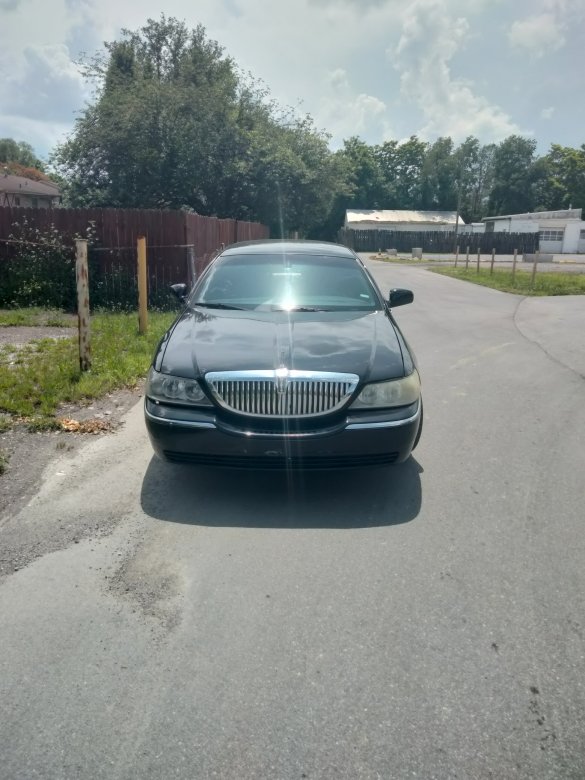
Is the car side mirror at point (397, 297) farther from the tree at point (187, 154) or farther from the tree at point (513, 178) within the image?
the tree at point (513, 178)

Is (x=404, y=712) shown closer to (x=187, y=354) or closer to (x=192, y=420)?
(x=192, y=420)

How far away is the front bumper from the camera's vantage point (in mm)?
3846

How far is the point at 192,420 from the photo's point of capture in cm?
392

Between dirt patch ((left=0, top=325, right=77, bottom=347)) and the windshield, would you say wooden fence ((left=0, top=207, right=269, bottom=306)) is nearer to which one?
dirt patch ((left=0, top=325, right=77, bottom=347))

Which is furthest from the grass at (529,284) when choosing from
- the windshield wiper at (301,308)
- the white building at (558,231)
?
the white building at (558,231)

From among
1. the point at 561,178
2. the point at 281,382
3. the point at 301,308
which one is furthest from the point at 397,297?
the point at 561,178

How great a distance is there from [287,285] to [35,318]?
7.47 meters

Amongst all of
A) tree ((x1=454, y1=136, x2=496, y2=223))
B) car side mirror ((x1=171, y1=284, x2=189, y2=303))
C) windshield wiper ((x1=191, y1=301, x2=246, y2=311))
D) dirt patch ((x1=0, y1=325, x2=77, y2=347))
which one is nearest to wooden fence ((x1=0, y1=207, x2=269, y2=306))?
dirt patch ((x1=0, y1=325, x2=77, y2=347))

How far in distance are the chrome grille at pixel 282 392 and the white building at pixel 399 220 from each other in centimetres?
6326

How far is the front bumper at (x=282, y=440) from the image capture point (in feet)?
12.6

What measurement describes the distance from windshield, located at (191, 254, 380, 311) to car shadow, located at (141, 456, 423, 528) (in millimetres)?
1453

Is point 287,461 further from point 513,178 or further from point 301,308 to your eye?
point 513,178

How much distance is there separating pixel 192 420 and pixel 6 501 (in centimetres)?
138

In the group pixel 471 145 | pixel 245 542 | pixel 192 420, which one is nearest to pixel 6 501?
pixel 192 420
